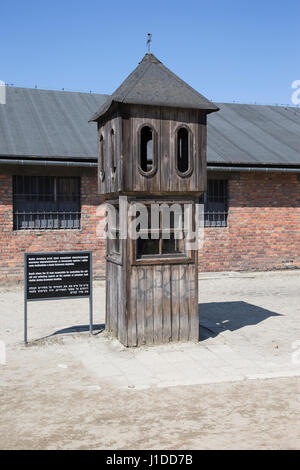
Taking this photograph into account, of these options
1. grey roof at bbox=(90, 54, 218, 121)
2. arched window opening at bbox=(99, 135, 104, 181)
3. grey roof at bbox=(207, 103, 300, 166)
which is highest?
grey roof at bbox=(207, 103, 300, 166)

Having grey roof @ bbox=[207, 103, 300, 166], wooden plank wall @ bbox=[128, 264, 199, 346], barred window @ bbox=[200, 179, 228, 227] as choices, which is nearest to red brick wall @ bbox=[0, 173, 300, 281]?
barred window @ bbox=[200, 179, 228, 227]

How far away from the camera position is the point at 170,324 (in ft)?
25.8

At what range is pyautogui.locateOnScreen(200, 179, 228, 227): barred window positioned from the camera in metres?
15.9

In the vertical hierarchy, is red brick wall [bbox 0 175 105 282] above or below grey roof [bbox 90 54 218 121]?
below

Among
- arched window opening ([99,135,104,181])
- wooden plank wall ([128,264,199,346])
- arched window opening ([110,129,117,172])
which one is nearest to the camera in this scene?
wooden plank wall ([128,264,199,346])

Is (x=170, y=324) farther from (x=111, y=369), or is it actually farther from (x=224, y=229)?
(x=224, y=229)

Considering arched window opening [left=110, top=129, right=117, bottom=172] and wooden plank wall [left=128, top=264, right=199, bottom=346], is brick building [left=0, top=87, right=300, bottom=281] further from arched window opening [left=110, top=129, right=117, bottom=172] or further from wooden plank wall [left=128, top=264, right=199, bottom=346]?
wooden plank wall [left=128, top=264, right=199, bottom=346]

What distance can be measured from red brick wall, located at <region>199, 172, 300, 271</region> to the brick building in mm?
30

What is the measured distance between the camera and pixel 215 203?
1602 cm

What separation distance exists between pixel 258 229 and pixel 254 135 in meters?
3.48

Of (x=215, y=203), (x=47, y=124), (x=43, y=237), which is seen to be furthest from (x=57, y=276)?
(x=215, y=203)

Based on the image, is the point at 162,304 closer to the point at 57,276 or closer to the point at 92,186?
the point at 57,276
